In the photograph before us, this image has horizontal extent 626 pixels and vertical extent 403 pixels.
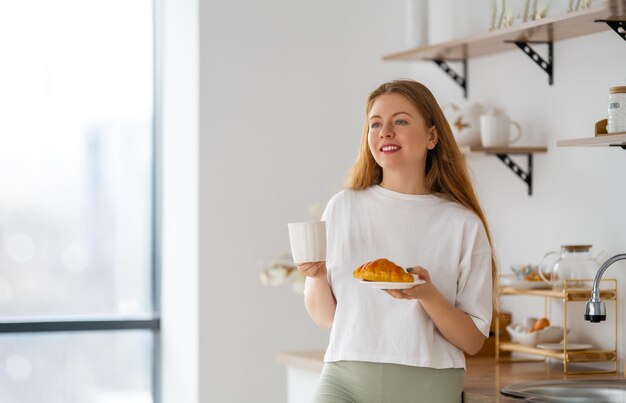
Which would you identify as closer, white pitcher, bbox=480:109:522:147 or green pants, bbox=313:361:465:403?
green pants, bbox=313:361:465:403

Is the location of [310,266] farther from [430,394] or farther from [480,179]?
[480,179]

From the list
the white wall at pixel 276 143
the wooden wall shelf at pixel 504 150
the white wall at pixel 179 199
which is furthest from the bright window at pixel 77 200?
the wooden wall shelf at pixel 504 150

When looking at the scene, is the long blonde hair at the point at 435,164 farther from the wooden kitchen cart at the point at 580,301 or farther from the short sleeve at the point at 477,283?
the wooden kitchen cart at the point at 580,301

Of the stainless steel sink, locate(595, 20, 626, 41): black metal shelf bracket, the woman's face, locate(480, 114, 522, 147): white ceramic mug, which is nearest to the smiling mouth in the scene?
the woman's face

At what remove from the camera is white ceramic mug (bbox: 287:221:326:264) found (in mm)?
2074

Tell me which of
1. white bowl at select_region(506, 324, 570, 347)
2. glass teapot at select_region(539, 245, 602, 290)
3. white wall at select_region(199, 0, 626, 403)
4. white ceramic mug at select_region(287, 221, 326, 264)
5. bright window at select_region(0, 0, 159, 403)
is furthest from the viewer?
bright window at select_region(0, 0, 159, 403)

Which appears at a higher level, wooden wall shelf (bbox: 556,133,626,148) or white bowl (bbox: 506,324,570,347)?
wooden wall shelf (bbox: 556,133,626,148)

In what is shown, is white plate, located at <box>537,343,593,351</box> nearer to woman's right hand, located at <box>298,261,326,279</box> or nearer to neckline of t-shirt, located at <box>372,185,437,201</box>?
neckline of t-shirt, located at <box>372,185,437,201</box>

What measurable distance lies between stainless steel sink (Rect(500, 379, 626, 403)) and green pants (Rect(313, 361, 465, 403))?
0.74ft

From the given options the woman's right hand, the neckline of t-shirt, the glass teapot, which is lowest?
the glass teapot

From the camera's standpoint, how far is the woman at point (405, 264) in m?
2.12

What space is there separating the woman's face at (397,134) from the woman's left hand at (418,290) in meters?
0.29

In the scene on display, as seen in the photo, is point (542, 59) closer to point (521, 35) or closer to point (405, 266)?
point (521, 35)

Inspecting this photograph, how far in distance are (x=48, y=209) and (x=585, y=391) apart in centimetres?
213
